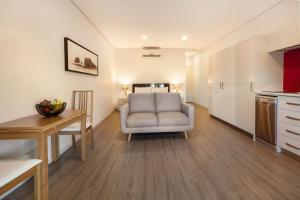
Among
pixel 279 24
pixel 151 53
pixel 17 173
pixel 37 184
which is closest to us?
pixel 17 173

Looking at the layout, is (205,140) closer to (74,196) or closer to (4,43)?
(74,196)

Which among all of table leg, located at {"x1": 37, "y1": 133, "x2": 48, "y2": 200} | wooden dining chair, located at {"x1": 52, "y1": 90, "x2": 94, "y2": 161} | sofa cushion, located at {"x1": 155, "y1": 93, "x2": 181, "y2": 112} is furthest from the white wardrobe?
table leg, located at {"x1": 37, "y1": 133, "x2": 48, "y2": 200}

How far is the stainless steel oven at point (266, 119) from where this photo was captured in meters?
2.59

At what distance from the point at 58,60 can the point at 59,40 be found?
1.00 ft

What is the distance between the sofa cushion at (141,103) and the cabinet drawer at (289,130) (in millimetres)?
2254

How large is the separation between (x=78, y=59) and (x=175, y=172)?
8.33 ft

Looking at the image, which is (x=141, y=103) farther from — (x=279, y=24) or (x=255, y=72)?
(x=279, y=24)

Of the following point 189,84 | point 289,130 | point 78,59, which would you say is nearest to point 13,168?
point 78,59

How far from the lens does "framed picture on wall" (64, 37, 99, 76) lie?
8.81 ft

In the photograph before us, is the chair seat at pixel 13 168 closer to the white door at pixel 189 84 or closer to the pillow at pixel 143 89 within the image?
the pillow at pixel 143 89

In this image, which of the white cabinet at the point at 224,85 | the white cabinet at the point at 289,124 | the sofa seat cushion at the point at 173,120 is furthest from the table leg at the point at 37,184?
the white cabinet at the point at 224,85

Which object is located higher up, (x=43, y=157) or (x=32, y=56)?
(x=32, y=56)

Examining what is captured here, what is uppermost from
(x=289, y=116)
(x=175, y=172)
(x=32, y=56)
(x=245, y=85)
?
(x=32, y=56)

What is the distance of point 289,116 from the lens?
2336 millimetres
